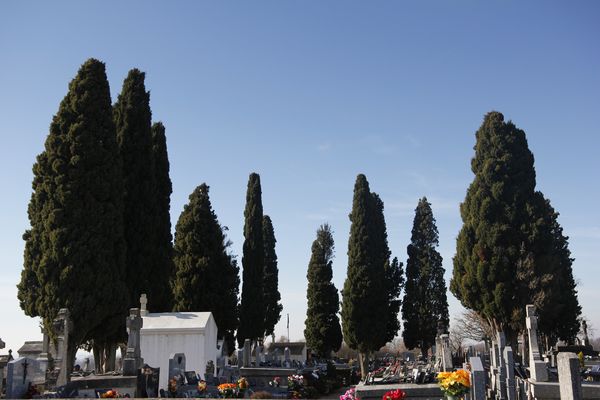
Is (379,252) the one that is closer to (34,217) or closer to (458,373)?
(34,217)

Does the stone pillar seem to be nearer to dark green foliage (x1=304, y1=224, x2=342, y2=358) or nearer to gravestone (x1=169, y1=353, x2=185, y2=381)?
gravestone (x1=169, y1=353, x2=185, y2=381)

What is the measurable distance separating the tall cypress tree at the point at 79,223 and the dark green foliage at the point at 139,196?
112 inches

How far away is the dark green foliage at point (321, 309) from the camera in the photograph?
4181 cm

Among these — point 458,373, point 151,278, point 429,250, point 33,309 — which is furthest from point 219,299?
point 458,373

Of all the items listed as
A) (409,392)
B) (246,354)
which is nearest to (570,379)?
(409,392)

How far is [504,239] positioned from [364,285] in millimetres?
11678

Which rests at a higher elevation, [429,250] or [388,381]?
[429,250]

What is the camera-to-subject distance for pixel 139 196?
24.7 m

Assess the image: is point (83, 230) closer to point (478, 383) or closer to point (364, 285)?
point (478, 383)

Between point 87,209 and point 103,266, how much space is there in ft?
6.68

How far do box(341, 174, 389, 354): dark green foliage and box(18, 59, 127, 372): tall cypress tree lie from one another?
1883cm

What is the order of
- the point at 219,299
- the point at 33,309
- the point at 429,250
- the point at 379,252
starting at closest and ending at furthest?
the point at 33,309, the point at 219,299, the point at 379,252, the point at 429,250

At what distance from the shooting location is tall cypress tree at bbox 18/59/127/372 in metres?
19.2

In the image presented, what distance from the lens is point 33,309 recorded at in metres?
19.2
